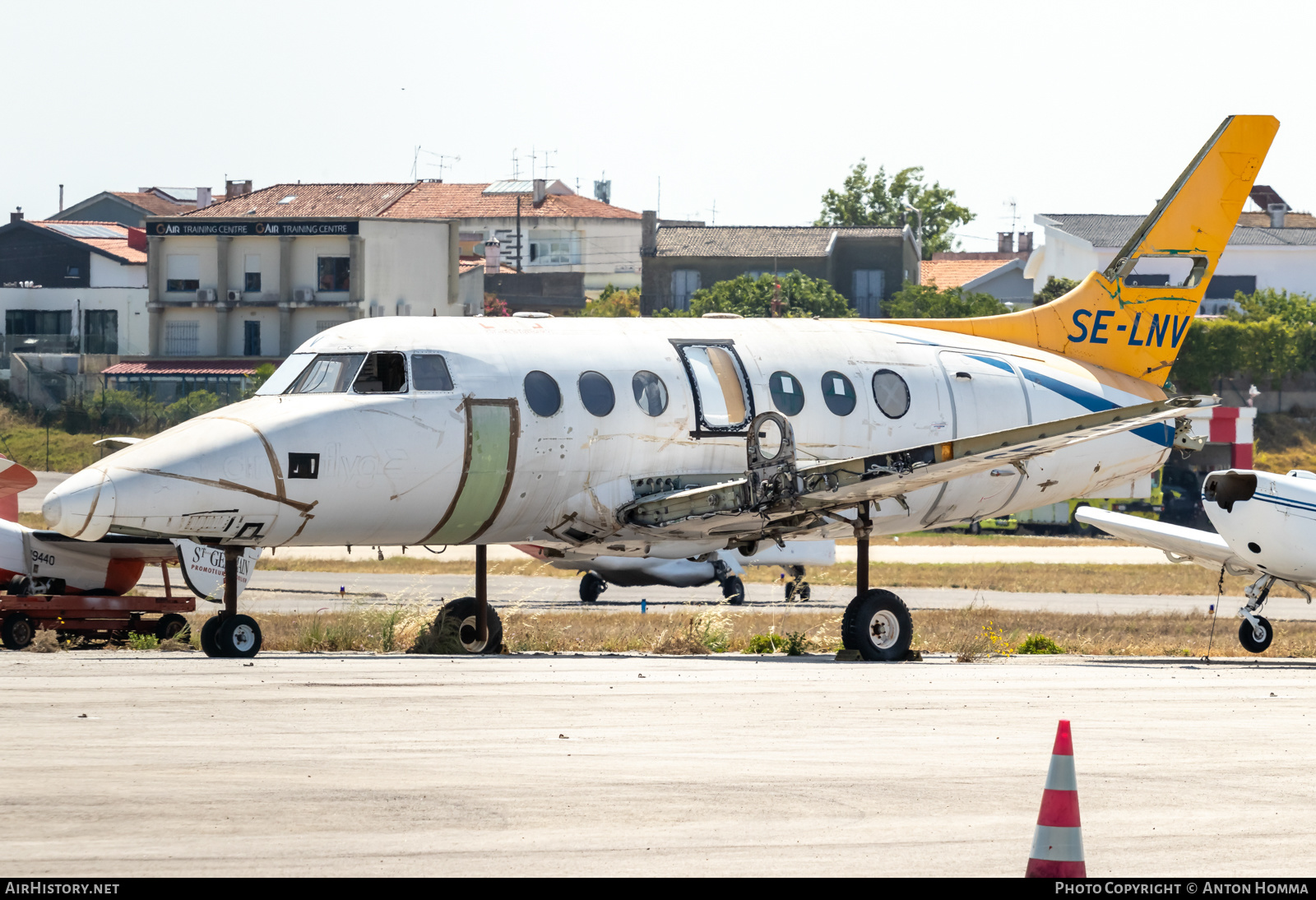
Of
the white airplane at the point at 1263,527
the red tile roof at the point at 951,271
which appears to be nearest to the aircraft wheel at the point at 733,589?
the white airplane at the point at 1263,527

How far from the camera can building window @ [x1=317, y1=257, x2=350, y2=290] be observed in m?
84.4

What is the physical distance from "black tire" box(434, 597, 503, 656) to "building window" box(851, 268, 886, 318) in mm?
83695

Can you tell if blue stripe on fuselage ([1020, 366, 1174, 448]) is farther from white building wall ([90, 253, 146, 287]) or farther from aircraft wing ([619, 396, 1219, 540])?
white building wall ([90, 253, 146, 287])

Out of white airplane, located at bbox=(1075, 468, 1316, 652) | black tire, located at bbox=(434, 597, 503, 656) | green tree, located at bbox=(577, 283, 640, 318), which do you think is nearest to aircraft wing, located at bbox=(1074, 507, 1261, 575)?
white airplane, located at bbox=(1075, 468, 1316, 652)

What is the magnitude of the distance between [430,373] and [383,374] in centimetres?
50

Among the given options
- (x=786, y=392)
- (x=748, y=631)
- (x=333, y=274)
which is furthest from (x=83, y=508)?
(x=333, y=274)

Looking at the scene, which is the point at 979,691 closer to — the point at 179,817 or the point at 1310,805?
the point at 1310,805

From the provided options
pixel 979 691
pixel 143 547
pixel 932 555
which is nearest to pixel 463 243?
pixel 932 555

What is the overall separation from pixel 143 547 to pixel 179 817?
1792 centimetres

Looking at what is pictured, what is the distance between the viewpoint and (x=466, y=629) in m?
22.3

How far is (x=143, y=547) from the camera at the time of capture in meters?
26.1

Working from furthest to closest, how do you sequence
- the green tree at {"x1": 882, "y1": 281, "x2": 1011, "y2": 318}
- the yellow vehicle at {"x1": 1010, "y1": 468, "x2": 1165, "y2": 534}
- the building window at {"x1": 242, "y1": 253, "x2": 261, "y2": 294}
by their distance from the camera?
1. the green tree at {"x1": 882, "y1": 281, "x2": 1011, "y2": 318}
2. the building window at {"x1": 242, "y1": 253, "x2": 261, "y2": 294}
3. the yellow vehicle at {"x1": 1010, "y1": 468, "x2": 1165, "y2": 534}

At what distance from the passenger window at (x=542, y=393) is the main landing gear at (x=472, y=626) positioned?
3110mm

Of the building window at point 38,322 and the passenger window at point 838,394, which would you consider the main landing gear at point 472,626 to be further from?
the building window at point 38,322
